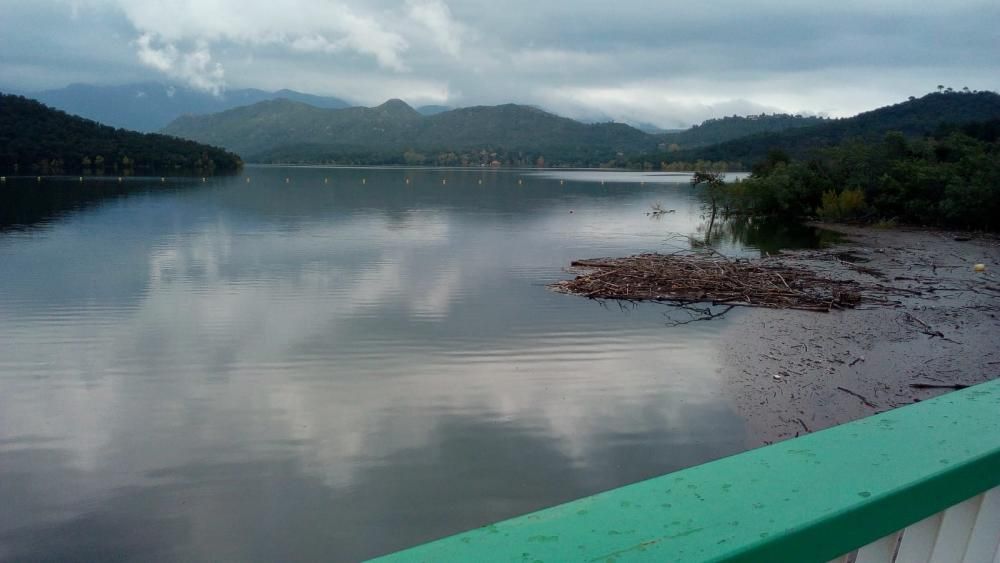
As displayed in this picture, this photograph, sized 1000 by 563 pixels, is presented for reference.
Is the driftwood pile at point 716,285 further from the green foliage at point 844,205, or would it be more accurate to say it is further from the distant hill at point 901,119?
the distant hill at point 901,119

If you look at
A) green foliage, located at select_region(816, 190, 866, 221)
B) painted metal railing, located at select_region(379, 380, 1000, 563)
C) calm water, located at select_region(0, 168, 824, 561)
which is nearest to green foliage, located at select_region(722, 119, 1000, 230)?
green foliage, located at select_region(816, 190, 866, 221)

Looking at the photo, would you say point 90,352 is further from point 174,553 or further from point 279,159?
point 279,159

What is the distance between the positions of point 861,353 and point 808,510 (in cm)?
1015

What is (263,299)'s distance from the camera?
13.8 m

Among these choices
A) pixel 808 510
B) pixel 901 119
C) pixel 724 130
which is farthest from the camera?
pixel 724 130

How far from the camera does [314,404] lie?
26.2 feet

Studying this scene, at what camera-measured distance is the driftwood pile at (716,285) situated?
44.4 feet

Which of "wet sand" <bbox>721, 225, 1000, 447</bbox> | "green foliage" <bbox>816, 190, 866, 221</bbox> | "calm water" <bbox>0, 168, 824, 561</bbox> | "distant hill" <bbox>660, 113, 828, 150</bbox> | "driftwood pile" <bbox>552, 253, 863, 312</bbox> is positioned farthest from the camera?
"distant hill" <bbox>660, 113, 828, 150</bbox>

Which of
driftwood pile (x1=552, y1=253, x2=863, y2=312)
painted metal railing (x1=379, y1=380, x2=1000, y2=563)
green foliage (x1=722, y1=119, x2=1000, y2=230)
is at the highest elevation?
painted metal railing (x1=379, y1=380, x2=1000, y2=563)

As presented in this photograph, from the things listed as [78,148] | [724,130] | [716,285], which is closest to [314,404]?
[716,285]

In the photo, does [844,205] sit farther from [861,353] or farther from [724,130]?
[724,130]

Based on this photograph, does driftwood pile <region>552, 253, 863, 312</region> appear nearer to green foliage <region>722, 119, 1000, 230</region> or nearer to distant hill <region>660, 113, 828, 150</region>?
green foliage <region>722, 119, 1000, 230</region>

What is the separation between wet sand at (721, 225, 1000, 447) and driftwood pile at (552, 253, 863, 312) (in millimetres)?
606

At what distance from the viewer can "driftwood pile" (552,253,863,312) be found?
13.5m
